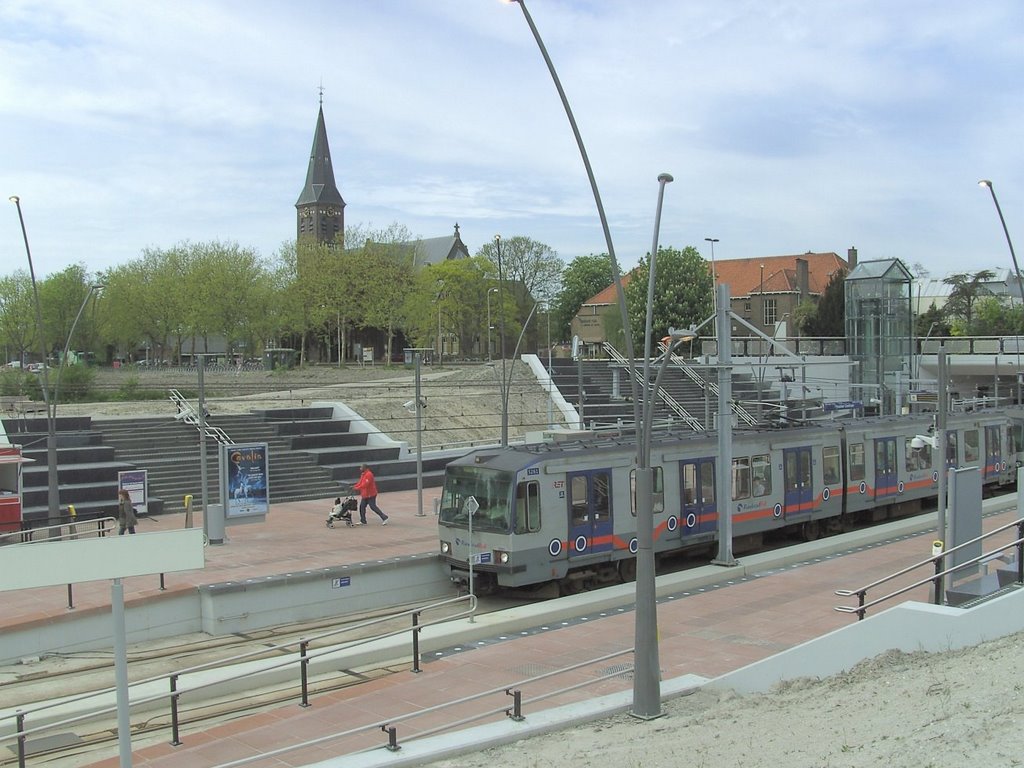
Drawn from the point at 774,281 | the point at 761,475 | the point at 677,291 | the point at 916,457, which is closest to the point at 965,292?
the point at 774,281

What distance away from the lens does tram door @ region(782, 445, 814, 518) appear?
2291cm

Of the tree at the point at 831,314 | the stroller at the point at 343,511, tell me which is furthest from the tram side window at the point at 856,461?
the tree at the point at 831,314

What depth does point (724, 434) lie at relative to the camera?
20047 mm

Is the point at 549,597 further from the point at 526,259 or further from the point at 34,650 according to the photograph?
the point at 526,259

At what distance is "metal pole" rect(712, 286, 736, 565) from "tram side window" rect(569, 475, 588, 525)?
332 cm

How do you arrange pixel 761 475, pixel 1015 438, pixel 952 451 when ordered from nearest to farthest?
pixel 761 475 < pixel 952 451 < pixel 1015 438

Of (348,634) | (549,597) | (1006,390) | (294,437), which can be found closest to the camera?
(348,634)

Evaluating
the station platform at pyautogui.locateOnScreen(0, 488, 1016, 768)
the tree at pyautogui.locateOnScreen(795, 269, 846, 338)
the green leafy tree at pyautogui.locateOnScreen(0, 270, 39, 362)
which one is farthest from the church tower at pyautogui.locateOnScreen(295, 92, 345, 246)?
the station platform at pyautogui.locateOnScreen(0, 488, 1016, 768)

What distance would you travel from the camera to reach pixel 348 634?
16.7 meters

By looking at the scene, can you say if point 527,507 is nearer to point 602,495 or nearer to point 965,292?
point 602,495

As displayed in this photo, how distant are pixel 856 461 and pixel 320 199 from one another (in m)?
98.2

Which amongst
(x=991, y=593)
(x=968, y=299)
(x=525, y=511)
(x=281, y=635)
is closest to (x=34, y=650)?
(x=281, y=635)

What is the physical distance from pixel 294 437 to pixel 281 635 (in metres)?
18.5

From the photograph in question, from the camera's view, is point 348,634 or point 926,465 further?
point 926,465
